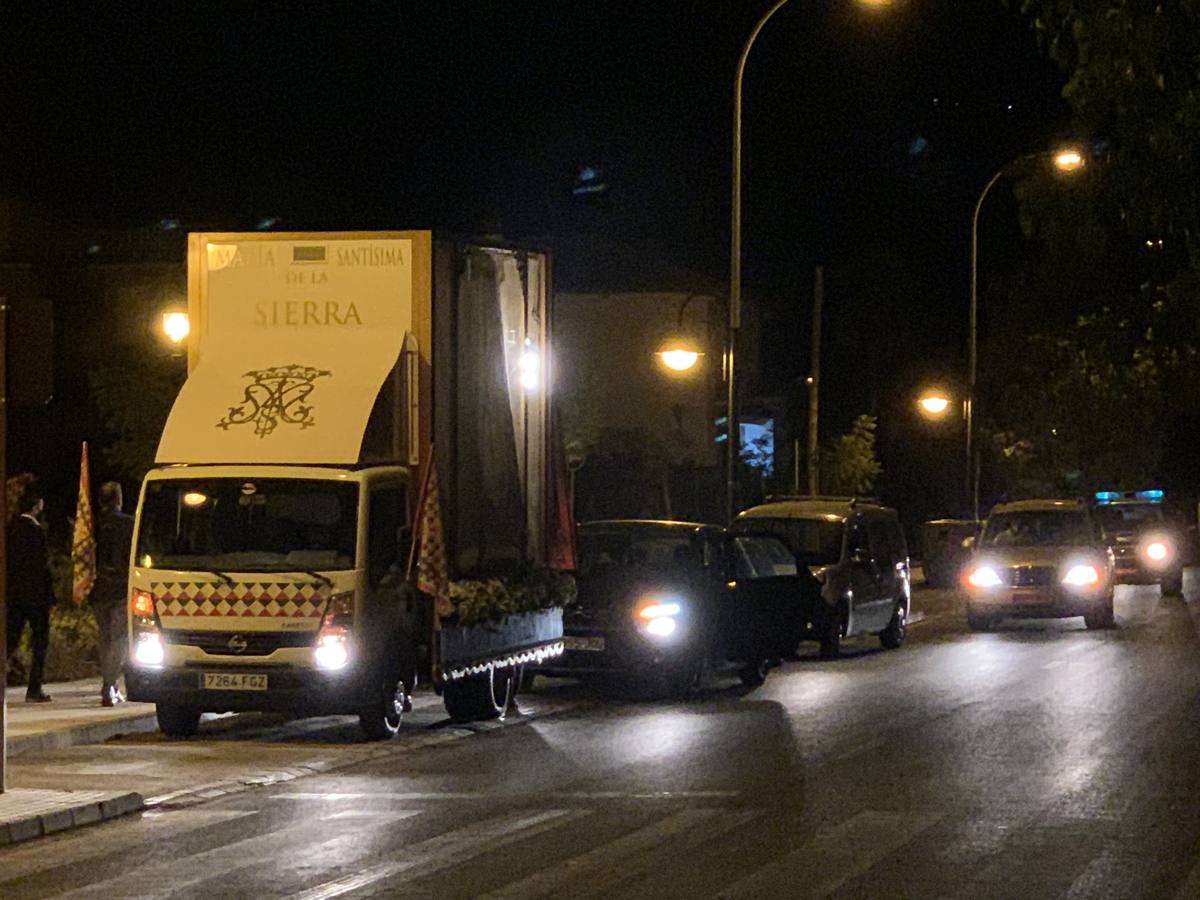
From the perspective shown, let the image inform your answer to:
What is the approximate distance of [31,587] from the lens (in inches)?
749

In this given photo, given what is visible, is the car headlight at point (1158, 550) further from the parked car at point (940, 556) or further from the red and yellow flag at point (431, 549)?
the red and yellow flag at point (431, 549)

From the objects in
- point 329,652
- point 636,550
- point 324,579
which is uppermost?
point 636,550

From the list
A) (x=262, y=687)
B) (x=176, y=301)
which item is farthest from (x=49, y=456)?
(x=262, y=687)

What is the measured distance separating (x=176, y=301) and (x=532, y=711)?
1189cm

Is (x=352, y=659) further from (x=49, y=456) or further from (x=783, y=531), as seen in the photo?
(x=49, y=456)

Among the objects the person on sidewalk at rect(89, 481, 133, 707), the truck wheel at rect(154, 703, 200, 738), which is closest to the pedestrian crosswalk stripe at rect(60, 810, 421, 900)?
the truck wheel at rect(154, 703, 200, 738)

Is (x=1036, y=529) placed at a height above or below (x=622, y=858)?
above

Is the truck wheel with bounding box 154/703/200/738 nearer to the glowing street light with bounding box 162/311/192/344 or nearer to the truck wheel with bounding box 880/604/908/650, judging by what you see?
the glowing street light with bounding box 162/311/192/344

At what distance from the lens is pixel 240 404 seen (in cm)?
1725

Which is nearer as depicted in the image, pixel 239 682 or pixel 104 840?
pixel 104 840

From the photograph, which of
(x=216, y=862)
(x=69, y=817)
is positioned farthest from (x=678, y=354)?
(x=216, y=862)

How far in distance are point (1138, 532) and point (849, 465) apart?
19.9ft

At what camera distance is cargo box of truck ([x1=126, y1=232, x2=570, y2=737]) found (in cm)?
1650

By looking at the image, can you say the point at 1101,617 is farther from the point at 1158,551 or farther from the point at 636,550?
the point at 1158,551
